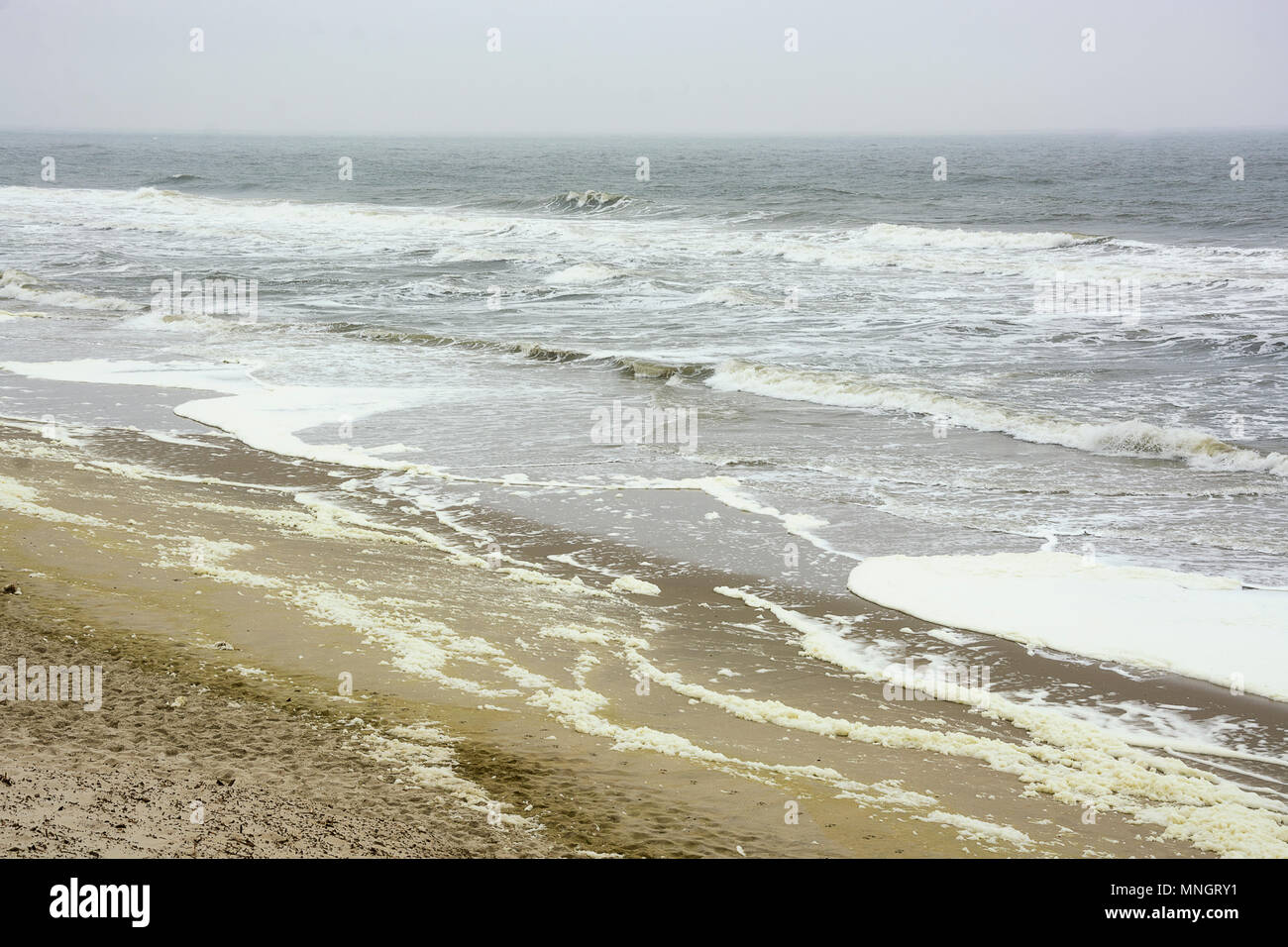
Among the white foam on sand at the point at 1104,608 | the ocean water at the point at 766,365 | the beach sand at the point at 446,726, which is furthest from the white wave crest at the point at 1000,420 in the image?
the beach sand at the point at 446,726

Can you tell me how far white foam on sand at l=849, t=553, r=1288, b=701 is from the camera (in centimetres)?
620

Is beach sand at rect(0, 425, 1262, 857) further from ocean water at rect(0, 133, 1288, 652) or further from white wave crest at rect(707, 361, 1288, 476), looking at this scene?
white wave crest at rect(707, 361, 1288, 476)

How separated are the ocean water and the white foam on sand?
0.37 metres

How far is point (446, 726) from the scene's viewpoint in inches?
190

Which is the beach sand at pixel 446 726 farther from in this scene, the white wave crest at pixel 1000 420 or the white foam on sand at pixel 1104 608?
the white wave crest at pixel 1000 420

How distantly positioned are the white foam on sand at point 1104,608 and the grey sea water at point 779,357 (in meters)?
0.37

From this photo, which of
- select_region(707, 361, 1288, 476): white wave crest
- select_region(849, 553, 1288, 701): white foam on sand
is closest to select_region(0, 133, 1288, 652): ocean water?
select_region(707, 361, 1288, 476): white wave crest

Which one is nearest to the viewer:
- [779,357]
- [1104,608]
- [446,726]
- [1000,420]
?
[446,726]

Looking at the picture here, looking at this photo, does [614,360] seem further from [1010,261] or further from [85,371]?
[1010,261]

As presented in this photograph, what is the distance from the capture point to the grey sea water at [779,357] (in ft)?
31.9

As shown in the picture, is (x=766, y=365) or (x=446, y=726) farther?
(x=766, y=365)

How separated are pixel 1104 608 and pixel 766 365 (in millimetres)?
9233

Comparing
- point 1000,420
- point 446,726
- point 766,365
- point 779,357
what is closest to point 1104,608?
point 446,726

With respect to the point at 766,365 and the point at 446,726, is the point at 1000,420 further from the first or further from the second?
the point at 446,726
